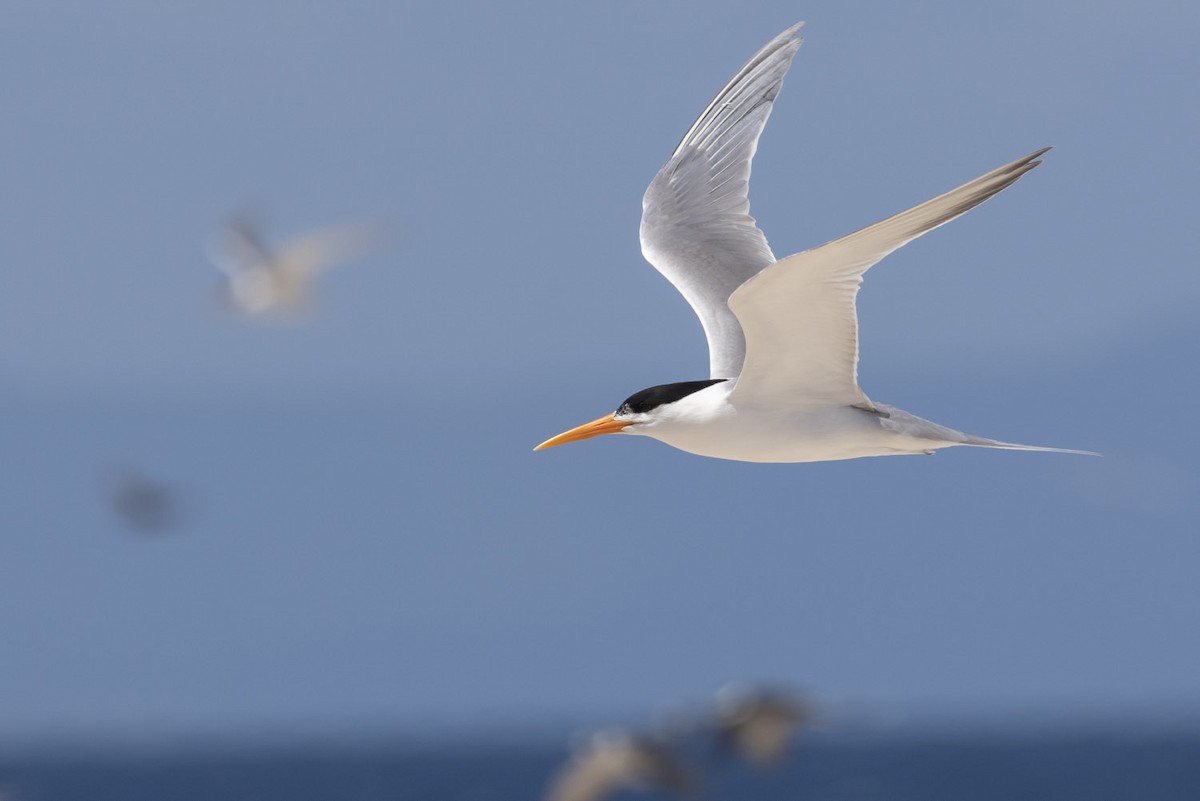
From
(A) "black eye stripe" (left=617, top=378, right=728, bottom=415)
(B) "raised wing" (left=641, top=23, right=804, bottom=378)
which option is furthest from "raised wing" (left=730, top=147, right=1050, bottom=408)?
(B) "raised wing" (left=641, top=23, right=804, bottom=378)

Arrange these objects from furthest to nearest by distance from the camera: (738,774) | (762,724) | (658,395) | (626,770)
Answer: (738,774), (762,724), (626,770), (658,395)

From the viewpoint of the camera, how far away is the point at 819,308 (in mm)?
7039

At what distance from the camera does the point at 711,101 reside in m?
9.86

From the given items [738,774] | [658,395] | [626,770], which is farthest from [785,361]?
[738,774]

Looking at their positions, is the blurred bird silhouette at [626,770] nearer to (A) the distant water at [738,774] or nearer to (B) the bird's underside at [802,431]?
(B) the bird's underside at [802,431]

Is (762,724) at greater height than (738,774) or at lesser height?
lesser

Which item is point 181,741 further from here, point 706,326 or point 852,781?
point 706,326

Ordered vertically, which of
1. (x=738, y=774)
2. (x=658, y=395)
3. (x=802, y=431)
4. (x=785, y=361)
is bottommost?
(x=802, y=431)

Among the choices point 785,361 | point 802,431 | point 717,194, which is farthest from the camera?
point 717,194

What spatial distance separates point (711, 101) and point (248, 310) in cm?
879

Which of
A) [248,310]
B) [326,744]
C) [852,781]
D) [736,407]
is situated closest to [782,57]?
[736,407]

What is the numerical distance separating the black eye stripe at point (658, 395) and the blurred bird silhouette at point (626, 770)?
5606 mm

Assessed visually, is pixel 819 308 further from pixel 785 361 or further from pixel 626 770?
pixel 626 770

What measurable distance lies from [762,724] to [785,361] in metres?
7.16
